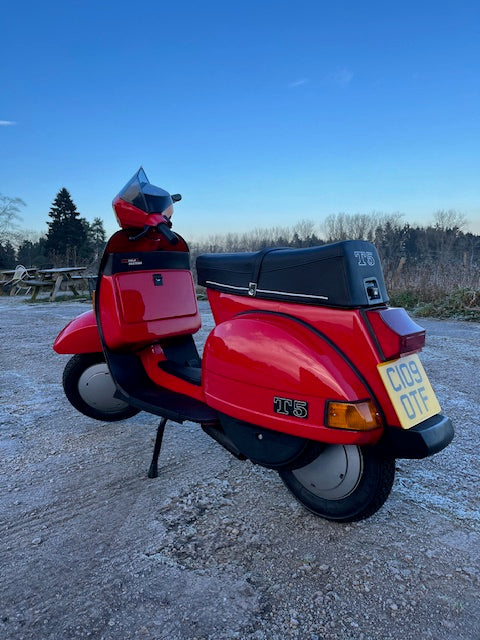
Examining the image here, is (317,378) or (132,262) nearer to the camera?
(317,378)

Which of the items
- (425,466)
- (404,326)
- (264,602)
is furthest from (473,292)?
(264,602)

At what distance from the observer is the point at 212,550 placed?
5.31 ft

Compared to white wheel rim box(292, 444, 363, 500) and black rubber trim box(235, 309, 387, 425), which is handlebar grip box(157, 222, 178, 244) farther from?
white wheel rim box(292, 444, 363, 500)

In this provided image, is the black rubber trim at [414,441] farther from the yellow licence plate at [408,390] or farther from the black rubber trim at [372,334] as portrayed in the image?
the black rubber trim at [372,334]

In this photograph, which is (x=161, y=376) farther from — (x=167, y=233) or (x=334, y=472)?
(x=334, y=472)

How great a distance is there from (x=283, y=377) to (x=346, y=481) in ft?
1.51

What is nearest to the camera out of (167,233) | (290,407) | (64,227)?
(290,407)

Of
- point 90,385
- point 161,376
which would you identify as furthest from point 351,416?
point 90,385

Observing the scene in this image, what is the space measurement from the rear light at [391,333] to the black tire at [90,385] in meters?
1.70

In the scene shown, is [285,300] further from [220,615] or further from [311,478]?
[220,615]

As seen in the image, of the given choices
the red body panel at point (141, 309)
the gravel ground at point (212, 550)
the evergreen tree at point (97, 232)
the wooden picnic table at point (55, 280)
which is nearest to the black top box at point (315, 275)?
the red body panel at point (141, 309)

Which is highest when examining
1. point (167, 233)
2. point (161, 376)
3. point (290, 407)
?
point (167, 233)

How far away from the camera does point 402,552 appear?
161 centimetres

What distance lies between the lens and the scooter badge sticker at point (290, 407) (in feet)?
5.02
